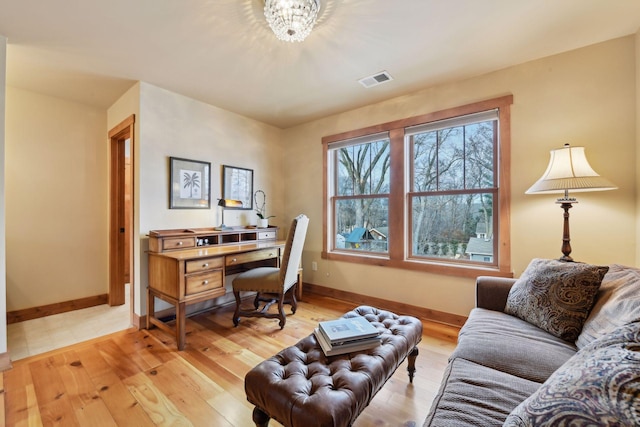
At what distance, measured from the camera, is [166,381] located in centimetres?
179

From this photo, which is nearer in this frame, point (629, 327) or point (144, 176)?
point (629, 327)

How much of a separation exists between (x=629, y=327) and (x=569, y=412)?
0.38 meters

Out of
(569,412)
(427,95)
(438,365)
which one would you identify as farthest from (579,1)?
(438,365)

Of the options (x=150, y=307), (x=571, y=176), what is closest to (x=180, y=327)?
(x=150, y=307)

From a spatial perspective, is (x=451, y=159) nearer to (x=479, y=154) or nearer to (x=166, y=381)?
(x=479, y=154)

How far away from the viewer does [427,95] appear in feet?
9.32

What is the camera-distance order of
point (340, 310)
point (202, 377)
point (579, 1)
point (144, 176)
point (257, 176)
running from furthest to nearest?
point (257, 176), point (340, 310), point (144, 176), point (202, 377), point (579, 1)

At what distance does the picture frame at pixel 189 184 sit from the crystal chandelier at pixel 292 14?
1.80m

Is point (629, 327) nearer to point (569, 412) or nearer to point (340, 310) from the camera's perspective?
point (569, 412)

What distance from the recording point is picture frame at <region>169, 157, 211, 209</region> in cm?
284

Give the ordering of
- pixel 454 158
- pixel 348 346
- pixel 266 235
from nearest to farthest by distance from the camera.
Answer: pixel 348 346 < pixel 454 158 < pixel 266 235

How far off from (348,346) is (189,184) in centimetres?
248

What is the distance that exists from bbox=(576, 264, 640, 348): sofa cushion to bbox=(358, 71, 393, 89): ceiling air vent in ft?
7.19

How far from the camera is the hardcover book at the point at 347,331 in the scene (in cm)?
135
